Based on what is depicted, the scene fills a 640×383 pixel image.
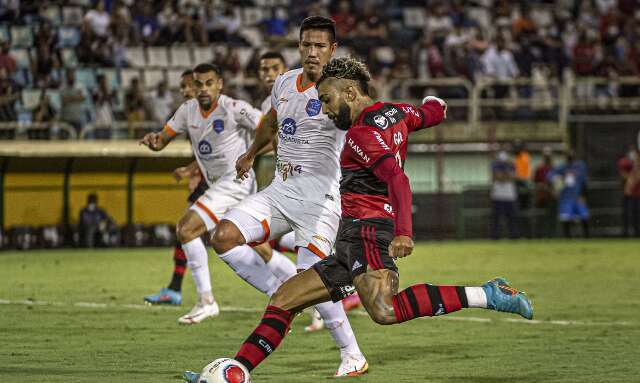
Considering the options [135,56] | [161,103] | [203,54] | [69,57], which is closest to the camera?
A: [161,103]

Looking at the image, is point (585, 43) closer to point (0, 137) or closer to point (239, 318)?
point (0, 137)

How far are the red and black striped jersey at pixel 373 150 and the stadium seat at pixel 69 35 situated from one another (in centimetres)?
1906

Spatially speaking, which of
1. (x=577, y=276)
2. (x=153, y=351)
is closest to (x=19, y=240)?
(x=577, y=276)

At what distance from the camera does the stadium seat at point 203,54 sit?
26.9 m

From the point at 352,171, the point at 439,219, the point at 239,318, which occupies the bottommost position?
the point at 439,219

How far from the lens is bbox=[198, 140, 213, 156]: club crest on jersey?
12.6 meters

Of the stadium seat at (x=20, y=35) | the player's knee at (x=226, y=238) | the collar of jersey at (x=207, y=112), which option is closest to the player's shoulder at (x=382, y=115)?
the player's knee at (x=226, y=238)

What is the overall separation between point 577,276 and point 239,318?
6.91 metres

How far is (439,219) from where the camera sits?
85.4 feet

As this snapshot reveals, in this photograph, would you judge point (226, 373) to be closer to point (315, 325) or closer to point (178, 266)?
point (315, 325)

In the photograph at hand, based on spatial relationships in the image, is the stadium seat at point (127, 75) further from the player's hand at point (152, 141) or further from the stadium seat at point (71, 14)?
the player's hand at point (152, 141)

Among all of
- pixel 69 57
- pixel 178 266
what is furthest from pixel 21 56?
pixel 178 266

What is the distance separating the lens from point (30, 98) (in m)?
24.4

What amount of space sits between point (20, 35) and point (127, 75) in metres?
2.36
